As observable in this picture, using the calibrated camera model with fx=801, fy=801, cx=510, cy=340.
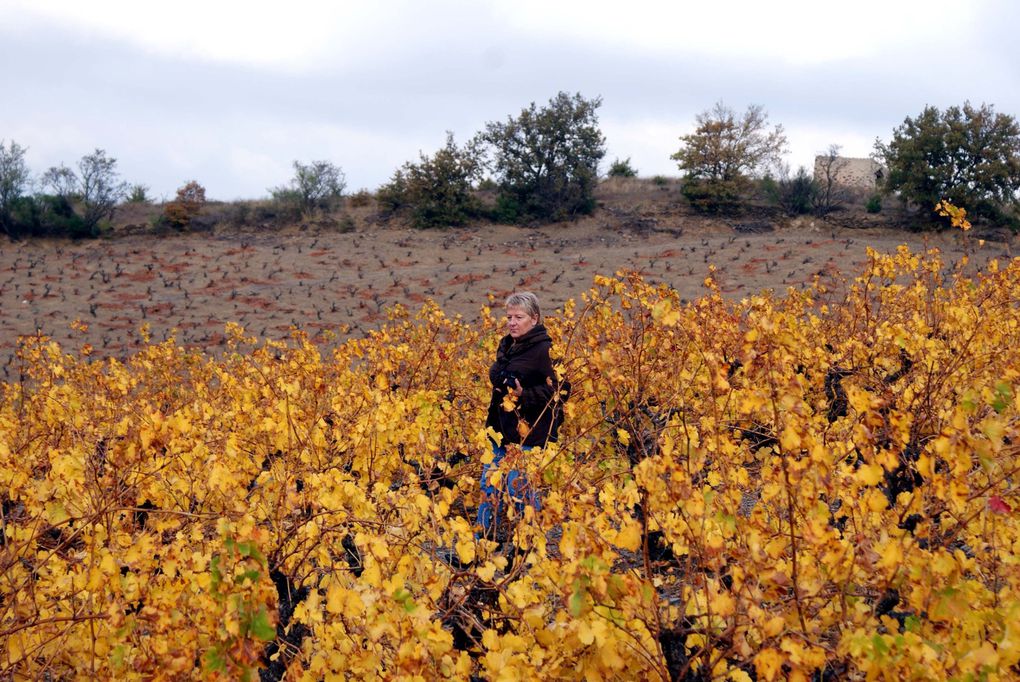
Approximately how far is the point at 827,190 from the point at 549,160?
9.42 meters

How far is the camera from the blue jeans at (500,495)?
3383 mm

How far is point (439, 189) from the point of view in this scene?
87.6 feet

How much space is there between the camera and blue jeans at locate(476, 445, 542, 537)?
3383 millimetres

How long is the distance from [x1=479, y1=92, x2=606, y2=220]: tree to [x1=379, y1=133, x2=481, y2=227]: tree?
3.51ft

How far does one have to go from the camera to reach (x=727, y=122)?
90.5 ft

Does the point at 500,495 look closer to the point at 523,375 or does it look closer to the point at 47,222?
the point at 523,375

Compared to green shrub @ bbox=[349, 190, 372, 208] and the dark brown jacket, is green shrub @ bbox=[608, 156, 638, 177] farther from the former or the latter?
the dark brown jacket

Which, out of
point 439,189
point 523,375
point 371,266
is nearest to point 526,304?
point 523,375

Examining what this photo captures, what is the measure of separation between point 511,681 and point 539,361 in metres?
2.29

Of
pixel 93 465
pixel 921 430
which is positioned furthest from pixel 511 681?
pixel 921 430

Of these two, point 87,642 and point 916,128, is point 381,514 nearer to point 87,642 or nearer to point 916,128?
point 87,642

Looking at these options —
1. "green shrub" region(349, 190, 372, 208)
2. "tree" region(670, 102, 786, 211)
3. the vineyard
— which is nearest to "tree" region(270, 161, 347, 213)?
"green shrub" region(349, 190, 372, 208)

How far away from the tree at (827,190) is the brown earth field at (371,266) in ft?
2.01

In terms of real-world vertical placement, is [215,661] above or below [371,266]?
below
